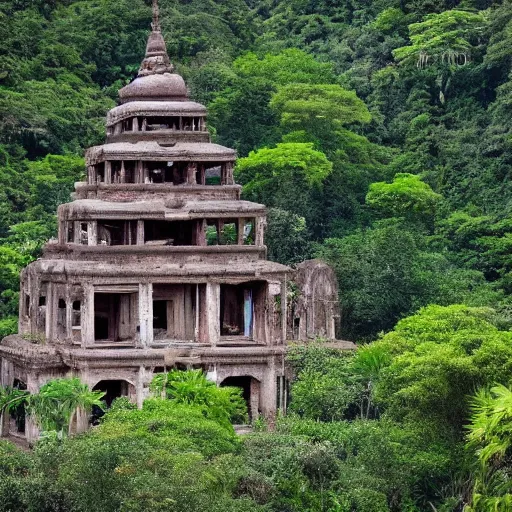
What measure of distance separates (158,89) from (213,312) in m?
7.48

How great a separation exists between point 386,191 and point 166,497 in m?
29.2

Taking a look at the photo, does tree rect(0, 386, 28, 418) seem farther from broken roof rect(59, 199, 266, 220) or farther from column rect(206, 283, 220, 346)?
column rect(206, 283, 220, 346)

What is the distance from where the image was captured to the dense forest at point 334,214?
143 feet

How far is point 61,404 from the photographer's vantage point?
4953 centimetres

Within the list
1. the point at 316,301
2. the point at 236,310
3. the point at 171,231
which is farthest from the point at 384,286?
the point at 171,231

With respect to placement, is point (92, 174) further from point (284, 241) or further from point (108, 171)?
point (284, 241)

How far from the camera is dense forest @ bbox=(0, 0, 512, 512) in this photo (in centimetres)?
4344

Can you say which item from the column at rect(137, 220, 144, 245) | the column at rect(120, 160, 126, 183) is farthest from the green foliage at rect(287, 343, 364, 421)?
the column at rect(120, 160, 126, 183)

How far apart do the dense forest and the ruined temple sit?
2074 millimetres

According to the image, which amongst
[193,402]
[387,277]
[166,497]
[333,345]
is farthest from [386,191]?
[166,497]

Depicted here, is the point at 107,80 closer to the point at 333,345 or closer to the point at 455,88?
the point at 455,88

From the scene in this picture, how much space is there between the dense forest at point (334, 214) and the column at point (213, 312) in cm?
212

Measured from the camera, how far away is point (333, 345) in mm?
53344

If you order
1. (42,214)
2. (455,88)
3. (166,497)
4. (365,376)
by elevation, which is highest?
(455,88)
